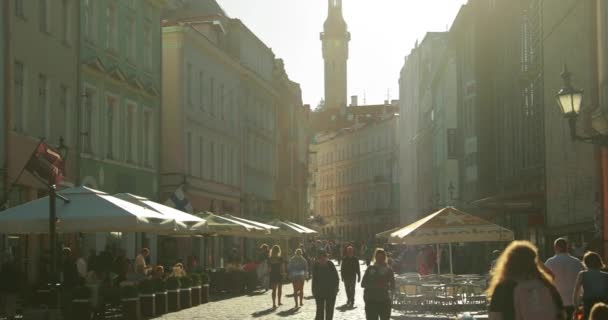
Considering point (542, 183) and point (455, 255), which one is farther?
point (455, 255)

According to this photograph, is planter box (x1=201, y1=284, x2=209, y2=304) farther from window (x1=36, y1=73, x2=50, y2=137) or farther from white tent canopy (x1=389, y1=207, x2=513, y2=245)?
white tent canopy (x1=389, y1=207, x2=513, y2=245)

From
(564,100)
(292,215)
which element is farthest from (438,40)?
(564,100)

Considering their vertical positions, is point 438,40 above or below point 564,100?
above

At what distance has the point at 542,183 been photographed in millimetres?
40312

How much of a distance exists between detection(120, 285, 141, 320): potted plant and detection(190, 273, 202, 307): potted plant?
18.6ft

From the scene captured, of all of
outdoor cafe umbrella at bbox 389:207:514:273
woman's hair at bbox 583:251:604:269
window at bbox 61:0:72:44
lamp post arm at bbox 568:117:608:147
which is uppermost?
window at bbox 61:0:72:44

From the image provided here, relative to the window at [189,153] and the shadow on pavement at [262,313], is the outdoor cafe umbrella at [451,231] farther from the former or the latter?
the window at [189,153]

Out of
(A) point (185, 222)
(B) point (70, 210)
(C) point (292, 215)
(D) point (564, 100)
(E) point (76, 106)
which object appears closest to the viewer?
(D) point (564, 100)

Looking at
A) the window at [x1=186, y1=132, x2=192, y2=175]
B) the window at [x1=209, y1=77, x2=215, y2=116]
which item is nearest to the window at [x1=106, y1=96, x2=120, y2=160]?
the window at [x1=186, y1=132, x2=192, y2=175]

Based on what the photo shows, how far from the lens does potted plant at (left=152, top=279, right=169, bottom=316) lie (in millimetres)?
27047

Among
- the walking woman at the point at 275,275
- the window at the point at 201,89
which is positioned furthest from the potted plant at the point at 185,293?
the window at the point at 201,89

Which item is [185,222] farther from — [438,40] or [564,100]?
[438,40]

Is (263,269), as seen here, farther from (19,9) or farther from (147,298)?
(147,298)

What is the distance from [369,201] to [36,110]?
102064 millimetres
